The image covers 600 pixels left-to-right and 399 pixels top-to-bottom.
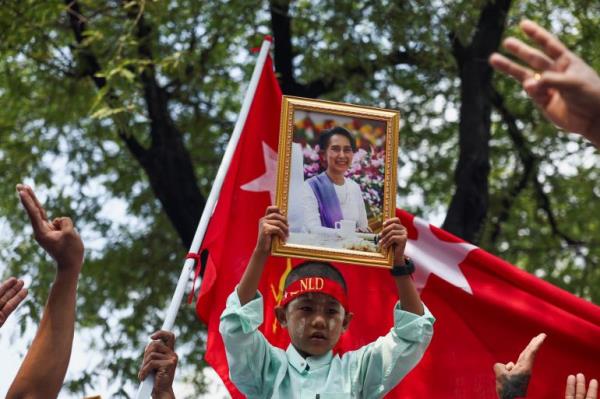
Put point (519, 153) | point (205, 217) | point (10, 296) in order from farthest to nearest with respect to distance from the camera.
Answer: point (519, 153) < point (205, 217) < point (10, 296)

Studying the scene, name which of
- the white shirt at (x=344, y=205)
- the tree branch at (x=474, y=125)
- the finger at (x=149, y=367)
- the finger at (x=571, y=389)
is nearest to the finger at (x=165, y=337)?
the finger at (x=149, y=367)

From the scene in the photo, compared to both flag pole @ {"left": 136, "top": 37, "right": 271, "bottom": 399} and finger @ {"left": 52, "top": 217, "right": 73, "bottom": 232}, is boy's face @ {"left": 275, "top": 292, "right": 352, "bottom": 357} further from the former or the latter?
finger @ {"left": 52, "top": 217, "right": 73, "bottom": 232}

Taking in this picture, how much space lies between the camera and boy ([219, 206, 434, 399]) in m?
A: 4.28

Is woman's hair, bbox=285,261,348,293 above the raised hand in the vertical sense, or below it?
above

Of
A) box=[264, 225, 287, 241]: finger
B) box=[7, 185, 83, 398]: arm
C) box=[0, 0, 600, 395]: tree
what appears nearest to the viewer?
box=[7, 185, 83, 398]: arm

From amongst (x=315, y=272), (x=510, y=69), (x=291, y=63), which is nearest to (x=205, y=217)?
(x=315, y=272)

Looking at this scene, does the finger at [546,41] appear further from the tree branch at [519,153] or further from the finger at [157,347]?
the tree branch at [519,153]

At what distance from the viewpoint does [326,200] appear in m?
4.46

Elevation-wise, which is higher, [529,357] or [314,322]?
[314,322]

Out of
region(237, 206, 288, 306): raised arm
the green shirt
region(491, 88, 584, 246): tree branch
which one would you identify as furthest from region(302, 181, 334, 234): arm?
region(491, 88, 584, 246): tree branch

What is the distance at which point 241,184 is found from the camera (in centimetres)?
599

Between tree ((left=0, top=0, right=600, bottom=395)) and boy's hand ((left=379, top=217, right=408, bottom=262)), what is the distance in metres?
3.81

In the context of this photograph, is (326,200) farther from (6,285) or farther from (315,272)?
(6,285)

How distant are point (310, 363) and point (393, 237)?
619mm
